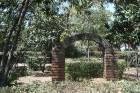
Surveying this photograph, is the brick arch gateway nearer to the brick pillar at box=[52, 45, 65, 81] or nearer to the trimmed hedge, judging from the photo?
the brick pillar at box=[52, 45, 65, 81]

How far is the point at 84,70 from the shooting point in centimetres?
2239

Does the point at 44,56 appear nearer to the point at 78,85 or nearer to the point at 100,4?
the point at 78,85

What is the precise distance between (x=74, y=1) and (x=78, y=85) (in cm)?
508

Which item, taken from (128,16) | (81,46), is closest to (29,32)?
(128,16)

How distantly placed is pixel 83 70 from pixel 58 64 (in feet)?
17.4

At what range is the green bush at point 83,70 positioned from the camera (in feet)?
70.2

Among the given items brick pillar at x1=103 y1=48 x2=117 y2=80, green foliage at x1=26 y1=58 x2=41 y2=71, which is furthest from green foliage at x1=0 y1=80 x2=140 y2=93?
green foliage at x1=26 y1=58 x2=41 y2=71

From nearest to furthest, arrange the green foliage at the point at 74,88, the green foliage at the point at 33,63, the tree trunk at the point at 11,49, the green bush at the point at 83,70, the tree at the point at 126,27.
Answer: the tree trunk at the point at 11,49 < the green foliage at the point at 74,88 < the green bush at the point at 83,70 < the green foliage at the point at 33,63 < the tree at the point at 126,27

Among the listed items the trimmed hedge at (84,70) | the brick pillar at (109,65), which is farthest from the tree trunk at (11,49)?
the trimmed hedge at (84,70)

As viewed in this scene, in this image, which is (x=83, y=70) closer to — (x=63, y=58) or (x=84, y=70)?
Answer: (x=84, y=70)

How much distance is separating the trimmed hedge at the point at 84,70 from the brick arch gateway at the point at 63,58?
2455 millimetres

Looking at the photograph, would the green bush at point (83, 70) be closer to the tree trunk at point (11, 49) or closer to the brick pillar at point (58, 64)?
the brick pillar at point (58, 64)

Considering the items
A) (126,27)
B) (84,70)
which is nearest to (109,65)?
(84,70)

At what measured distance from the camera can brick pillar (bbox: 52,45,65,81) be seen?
16891 millimetres
